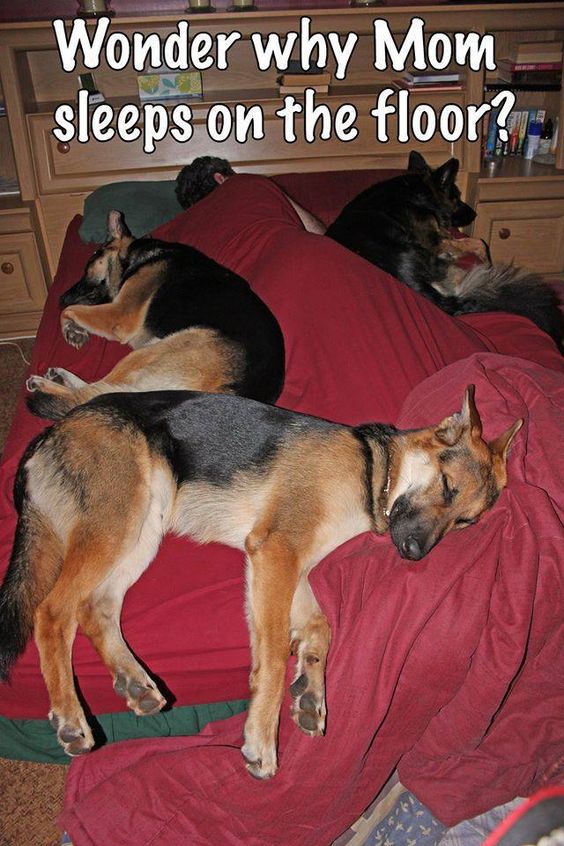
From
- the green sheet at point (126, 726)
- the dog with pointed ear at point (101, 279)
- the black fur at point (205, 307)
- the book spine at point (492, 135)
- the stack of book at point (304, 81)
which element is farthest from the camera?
the book spine at point (492, 135)

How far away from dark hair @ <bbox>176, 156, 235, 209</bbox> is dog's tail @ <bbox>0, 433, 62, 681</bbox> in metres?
2.71

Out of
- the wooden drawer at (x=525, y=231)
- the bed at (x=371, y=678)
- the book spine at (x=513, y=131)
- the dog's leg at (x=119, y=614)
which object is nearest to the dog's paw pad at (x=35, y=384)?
the bed at (x=371, y=678)

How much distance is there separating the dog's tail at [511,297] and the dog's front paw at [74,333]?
177cm

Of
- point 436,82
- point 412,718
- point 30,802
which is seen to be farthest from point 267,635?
point 436,82

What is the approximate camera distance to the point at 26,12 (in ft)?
14.6

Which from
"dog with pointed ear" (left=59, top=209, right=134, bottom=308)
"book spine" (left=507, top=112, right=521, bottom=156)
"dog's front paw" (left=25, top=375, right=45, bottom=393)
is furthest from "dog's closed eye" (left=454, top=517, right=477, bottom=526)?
"book spine" (left=507, top=112, right=521, bottom=156)

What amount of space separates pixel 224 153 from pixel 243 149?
140mm

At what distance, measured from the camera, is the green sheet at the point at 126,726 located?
6.07ft

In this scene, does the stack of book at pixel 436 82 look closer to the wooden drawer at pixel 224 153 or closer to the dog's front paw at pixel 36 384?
the wooden drawer at pixel 224 153

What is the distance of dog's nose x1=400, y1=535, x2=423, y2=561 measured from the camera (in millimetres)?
1674

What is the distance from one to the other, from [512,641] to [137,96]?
15.8ft

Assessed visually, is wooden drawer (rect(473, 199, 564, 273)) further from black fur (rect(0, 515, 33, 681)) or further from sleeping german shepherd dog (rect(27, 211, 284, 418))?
black fur (rect(0, 515, 33, 681))

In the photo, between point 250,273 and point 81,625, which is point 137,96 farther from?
point 81,625

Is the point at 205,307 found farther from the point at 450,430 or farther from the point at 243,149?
the point at 243,149
